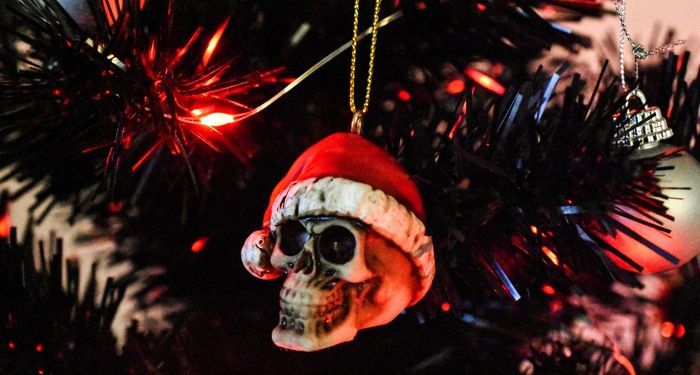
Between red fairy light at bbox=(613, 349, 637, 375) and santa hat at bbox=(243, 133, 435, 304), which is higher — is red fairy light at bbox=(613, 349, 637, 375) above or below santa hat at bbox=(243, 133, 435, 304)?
below

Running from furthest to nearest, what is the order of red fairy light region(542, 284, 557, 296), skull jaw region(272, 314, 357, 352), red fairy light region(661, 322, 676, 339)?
red fairy light region(661, 322, 676, 339) < red fairy light region(542, 284, 557, 296) < skull jaw region(272, 314, 357, 352)

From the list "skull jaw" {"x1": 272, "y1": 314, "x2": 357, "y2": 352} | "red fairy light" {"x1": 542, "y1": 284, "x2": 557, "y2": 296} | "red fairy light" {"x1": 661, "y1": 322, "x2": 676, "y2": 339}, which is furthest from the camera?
"red fairy light" {"x1": 661, "y1": 322, "x2": 676, "y2": 339}

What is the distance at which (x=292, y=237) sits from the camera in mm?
375

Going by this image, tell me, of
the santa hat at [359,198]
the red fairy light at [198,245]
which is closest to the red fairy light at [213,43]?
the santa hat at [359,198]

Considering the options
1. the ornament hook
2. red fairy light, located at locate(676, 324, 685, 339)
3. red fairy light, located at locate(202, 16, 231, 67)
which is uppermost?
red fairy light, located at locate(202, 16, 231, 67)

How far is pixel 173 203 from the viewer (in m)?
0.57

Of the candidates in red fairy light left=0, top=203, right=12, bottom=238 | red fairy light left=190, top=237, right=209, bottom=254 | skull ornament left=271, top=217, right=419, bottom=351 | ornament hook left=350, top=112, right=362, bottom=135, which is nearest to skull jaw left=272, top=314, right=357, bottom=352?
skull ornament left=271, top=217, right=419, bottom=351

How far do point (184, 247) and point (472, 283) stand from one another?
12.0 inches

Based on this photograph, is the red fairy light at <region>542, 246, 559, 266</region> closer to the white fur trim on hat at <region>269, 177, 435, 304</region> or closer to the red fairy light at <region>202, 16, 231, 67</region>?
the white fur trim on hat at <region>269, 177, 435, 304</region>

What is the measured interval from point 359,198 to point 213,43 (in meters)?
0.17

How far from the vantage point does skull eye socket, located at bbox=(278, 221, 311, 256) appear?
1.22 ft

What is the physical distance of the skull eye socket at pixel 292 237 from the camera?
1.22 feet

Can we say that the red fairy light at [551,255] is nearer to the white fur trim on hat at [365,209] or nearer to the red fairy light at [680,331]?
the white fur trim on hat at [365,209]

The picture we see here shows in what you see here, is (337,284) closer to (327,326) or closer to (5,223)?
(327,326)
